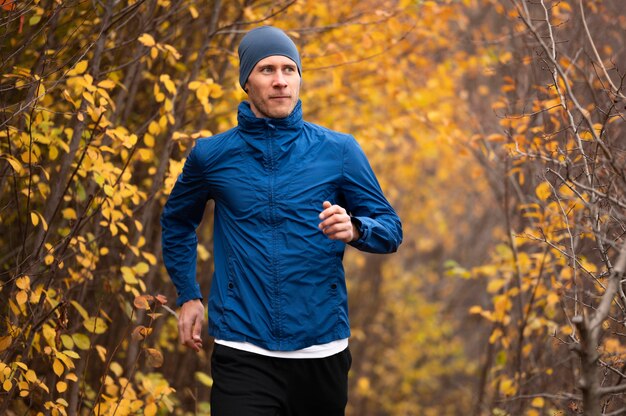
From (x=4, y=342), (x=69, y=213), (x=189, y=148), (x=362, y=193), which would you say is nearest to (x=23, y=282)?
(x=4, y=342)

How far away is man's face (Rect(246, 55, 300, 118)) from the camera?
333 cm

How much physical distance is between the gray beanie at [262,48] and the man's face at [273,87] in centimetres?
2

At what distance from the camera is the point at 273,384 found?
10.4ft

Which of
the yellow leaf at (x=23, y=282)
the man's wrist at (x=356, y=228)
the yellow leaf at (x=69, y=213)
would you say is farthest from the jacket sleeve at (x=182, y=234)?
the yellow leaf at (x=69, y=213)

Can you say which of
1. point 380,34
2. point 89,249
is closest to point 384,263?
point 380,34

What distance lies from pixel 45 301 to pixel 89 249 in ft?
2.12

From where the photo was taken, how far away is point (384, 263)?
42.9 ft

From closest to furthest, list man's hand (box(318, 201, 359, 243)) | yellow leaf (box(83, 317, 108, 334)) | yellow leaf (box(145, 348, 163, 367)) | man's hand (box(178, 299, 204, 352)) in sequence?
1. man's hand (box(318, 201, 359, 243))
2. man's hand (box(178, 299, 204, 352))
3. yellow leaf (box(145, 348, 163, 367))
4. yellow leaf (box(83, 317, 108, 334))

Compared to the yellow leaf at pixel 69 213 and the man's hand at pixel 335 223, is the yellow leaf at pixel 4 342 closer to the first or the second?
the yellow leaf at pixel 69 213

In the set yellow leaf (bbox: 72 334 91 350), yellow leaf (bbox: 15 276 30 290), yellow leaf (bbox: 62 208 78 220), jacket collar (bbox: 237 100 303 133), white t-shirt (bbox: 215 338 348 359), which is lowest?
yellow leaf (bbox: 72 334 91 350)

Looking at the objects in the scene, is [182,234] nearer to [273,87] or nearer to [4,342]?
[273,87]

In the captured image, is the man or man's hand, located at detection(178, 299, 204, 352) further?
man's hand, located at detection(178, 299, 204, 352)

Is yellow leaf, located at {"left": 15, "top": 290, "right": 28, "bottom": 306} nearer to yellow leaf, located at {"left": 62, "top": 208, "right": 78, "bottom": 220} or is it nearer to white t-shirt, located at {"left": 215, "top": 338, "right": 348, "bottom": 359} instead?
yellow leaf, located at {"left": 62, "top": 208, "right": 78, "bottom": 220}

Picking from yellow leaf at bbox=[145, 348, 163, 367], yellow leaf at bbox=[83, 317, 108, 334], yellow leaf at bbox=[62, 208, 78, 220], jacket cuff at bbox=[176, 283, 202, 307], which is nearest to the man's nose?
jacket cuff at bbox=[176, 283, 202, 307]
